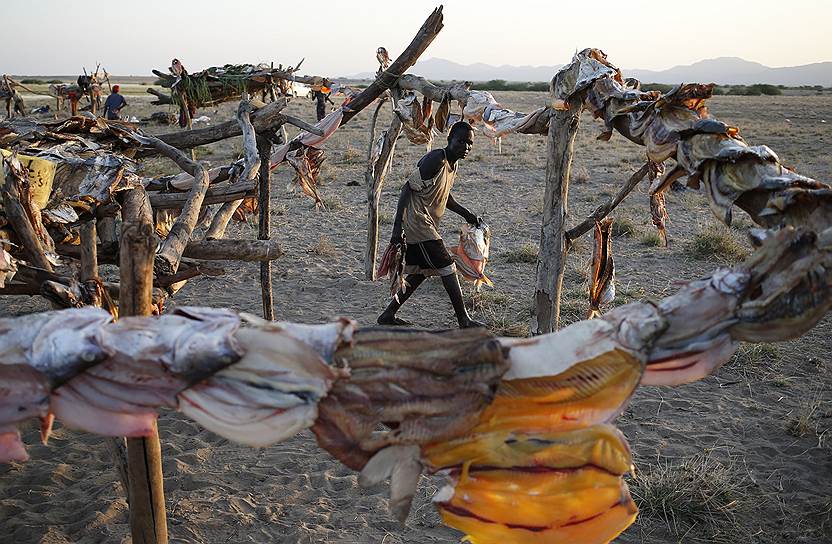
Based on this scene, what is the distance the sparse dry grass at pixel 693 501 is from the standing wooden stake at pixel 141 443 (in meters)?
2.65

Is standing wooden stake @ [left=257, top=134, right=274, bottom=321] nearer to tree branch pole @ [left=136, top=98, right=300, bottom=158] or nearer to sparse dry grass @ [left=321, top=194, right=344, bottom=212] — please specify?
tree branch pole @ [left=136, top=98, right=300, bottom=158]

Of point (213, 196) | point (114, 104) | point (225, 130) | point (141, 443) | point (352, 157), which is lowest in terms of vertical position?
point (141, 443)

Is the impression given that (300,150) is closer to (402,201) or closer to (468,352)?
(402,201)

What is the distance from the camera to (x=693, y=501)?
379 cm

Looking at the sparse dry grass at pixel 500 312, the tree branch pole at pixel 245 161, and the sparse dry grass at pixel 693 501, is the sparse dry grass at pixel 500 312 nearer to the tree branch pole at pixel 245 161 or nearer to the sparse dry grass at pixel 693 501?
the sparse dry grass at pixel 693 501

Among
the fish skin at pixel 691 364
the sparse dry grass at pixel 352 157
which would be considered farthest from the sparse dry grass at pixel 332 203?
the fish skin at pixel 691 364

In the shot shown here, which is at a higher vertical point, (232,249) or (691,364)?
(691,364)

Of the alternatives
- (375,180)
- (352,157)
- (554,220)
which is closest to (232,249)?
(554,220)

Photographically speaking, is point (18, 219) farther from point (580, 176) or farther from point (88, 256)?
point (580, 176)

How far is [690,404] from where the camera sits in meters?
5.14

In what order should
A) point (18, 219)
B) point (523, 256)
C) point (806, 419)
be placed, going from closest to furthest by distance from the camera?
point (18, 219) < point (806, 419) < point (523, 256)

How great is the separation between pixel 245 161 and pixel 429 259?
2080 mm

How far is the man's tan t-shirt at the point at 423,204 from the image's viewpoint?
6098mm

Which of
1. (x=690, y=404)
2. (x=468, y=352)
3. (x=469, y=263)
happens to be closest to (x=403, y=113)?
(x=469, y=263)
